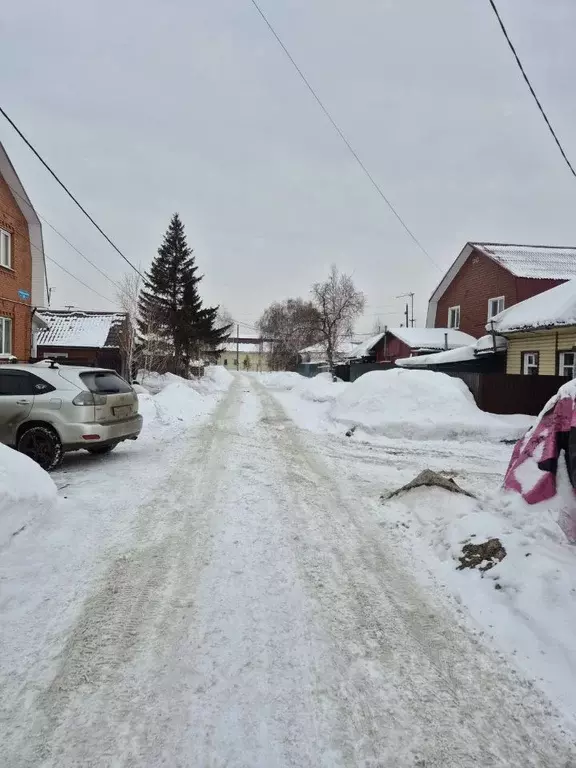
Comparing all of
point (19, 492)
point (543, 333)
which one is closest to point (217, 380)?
point (543, 333)

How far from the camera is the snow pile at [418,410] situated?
37.8ft

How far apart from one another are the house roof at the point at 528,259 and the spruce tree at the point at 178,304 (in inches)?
711

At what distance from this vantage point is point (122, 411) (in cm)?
812

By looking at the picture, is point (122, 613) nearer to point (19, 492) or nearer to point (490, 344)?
point (19, 492)

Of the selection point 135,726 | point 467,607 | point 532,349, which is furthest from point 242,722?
point 532,349

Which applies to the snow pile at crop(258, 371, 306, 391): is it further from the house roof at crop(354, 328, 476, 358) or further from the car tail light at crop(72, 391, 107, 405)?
the car tail light at crop(72, 391, 107, 405)

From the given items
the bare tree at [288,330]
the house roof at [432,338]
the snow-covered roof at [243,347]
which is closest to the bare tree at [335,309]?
the bare tree at [288,330]

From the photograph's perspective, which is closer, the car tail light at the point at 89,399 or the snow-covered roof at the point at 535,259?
the car tail light at the point at 89,399

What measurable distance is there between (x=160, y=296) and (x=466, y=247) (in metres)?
21.8

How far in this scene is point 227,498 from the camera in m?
6.09

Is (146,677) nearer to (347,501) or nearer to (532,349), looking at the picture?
(347,501)

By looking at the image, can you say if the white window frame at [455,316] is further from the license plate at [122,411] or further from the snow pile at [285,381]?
the license plate at [122,411]

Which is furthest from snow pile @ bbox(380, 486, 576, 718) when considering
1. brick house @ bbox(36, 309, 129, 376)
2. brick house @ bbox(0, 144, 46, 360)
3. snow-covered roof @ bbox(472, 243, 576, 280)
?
brick house @ bbox(36, 309, 129, 376)

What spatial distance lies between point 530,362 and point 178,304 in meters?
25.8
